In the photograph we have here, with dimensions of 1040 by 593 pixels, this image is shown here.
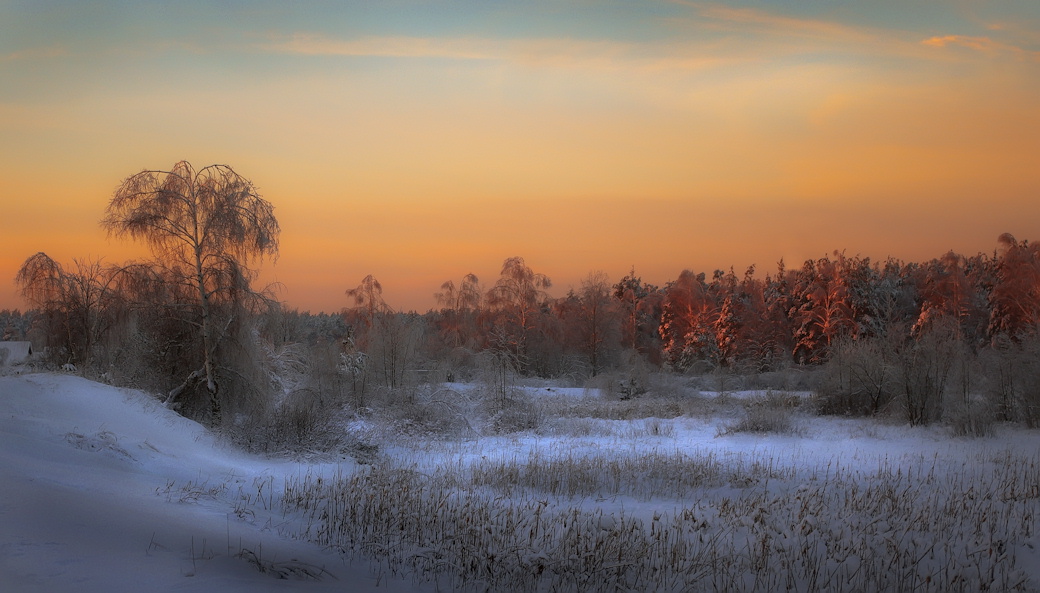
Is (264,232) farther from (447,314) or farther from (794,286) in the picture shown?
(794,286)

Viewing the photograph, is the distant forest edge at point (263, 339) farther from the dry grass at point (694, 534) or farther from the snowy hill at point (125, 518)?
the dry grass at point (694, 534)

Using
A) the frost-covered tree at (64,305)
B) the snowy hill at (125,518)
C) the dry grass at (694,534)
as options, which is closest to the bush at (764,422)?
the dry grass at (694,534)

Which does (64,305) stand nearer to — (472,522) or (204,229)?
(204,229)

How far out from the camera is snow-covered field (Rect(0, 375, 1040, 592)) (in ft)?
21.0

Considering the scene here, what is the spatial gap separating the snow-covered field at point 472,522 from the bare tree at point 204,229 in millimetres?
3922

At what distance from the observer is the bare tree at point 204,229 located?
56.3 ft

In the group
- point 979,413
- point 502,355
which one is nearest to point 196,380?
point 502,355

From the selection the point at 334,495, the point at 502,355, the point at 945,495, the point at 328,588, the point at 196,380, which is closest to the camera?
the point at 328,588

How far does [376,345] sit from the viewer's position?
2758cm

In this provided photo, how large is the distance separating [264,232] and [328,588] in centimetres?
1398

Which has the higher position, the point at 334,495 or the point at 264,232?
the point at 264,232

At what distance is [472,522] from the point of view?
8617 mm

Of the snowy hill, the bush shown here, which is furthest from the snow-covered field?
the bush

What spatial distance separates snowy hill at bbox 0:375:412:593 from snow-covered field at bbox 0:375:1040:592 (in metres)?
0.03
